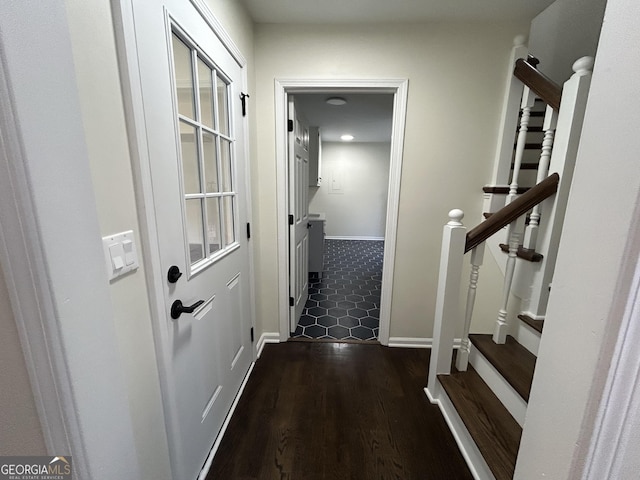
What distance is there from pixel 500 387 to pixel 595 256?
116 centimetres

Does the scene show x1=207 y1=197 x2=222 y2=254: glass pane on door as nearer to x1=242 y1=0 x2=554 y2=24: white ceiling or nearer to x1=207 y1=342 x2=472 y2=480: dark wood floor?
x1=207 y1=342 x2=472 y2=480: dark wood floor

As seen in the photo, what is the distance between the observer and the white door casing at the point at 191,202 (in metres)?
0.79

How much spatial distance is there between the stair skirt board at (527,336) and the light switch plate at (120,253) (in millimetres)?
1829

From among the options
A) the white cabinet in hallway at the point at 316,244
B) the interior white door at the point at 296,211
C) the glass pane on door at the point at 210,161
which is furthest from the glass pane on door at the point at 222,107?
the white cabinet in hallway at the point at 316,244

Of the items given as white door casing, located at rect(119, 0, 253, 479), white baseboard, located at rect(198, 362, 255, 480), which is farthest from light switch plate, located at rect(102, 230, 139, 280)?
white baseboard, located at rect(198, 362, 255, 480)

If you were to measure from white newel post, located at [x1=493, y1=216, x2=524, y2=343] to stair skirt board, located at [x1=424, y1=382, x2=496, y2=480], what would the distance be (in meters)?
0.46

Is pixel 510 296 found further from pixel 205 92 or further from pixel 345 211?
pixel 345 211

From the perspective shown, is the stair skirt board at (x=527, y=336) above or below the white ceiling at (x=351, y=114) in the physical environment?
below

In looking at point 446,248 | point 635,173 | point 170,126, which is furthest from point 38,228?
point 446,248

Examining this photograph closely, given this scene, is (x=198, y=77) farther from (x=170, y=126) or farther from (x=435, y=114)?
(x=435, y=114)

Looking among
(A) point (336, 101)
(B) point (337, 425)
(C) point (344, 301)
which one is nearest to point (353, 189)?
(A) point (336, 101)

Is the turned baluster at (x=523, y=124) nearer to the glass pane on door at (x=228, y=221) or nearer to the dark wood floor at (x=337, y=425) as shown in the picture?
the dark wood floor at (x=337, y=425)

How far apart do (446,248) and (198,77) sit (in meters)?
1.45

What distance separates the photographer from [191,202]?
108 cm
